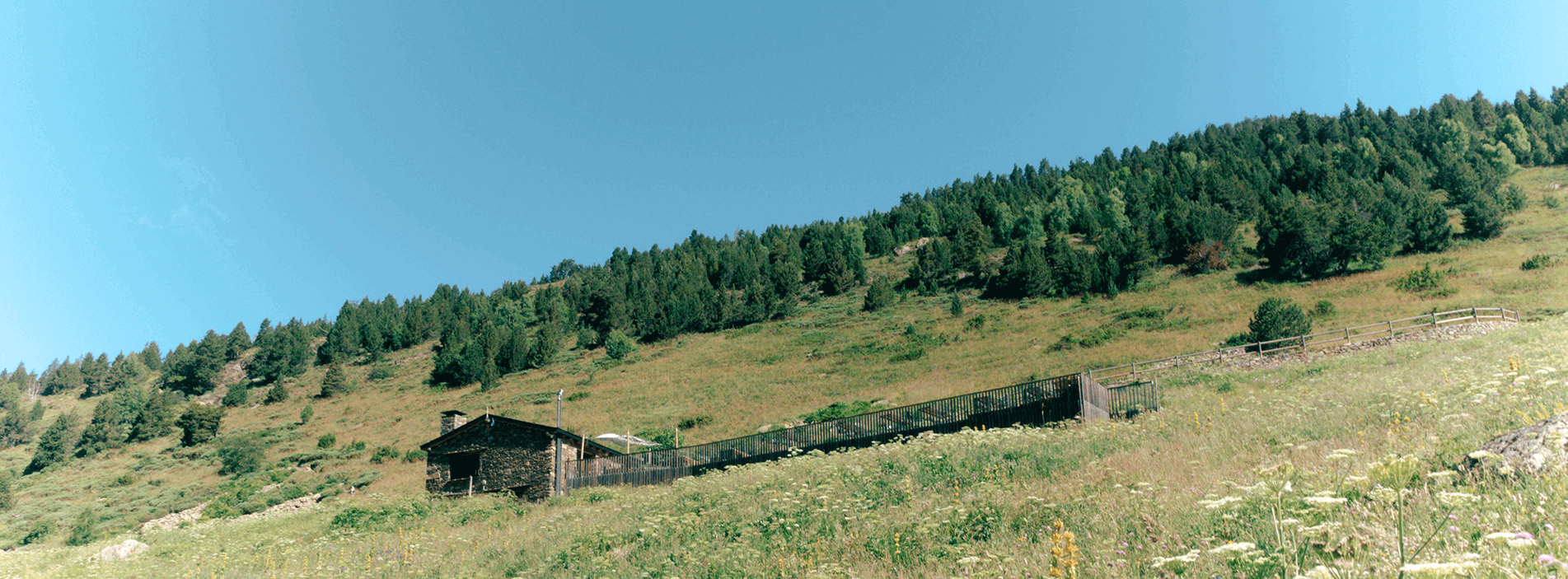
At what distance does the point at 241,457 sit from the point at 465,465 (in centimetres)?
3589

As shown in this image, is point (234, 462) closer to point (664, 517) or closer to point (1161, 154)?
point (664, 517)

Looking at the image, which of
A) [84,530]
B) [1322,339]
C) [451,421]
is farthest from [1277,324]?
[84,530]

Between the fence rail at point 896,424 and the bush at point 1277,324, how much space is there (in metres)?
20.0

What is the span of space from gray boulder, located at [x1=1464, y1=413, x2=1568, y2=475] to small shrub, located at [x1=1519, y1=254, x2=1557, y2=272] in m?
64.2

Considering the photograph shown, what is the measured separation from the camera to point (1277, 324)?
37.8m

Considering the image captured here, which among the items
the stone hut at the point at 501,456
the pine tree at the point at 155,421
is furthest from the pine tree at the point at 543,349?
the stone hut at the point at 501,456

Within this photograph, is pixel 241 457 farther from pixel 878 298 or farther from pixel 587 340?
pixel 878 298

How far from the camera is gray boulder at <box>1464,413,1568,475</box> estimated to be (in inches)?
212

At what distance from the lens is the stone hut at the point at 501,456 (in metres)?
29.1

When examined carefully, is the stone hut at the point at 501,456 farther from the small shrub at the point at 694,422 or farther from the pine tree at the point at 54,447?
the pine tree at the point at 54,447

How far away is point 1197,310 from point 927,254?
40.1 meters

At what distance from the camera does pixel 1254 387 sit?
25.0 meters

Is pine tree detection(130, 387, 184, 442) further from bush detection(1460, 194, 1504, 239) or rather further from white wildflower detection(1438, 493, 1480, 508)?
bush detection(1460, 194, 1504, 239)

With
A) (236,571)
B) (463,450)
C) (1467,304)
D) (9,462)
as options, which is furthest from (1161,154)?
(9,462)
